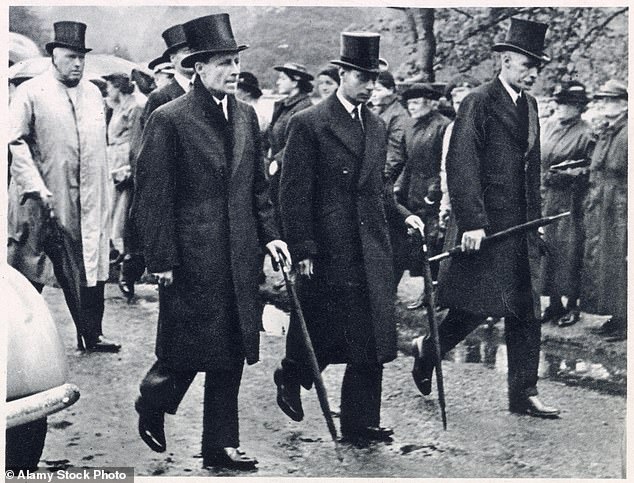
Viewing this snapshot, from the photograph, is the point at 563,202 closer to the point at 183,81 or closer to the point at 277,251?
the point at 277,251

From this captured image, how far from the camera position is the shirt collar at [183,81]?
17.2ft

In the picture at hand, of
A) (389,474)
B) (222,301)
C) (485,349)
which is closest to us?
(222,301)

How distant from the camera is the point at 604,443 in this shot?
536cm

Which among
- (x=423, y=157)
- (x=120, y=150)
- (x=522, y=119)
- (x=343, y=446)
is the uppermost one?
(x=522, y=119)

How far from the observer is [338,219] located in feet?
16.8

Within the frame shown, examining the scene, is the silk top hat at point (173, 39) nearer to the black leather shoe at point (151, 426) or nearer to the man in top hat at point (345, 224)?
the man in top hat at point (345, 224)

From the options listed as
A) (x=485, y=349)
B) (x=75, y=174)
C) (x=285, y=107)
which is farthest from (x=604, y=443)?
(x=75, y=174)

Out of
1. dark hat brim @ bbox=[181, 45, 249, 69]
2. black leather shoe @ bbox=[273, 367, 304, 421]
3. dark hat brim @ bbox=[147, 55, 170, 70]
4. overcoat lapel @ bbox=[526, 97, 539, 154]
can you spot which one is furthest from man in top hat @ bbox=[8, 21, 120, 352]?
overcoat lapel @ bbox=[526, 97, 539, 154]

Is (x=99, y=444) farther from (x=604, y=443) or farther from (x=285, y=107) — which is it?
(x=604, y=443)

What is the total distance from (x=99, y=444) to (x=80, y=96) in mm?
1796

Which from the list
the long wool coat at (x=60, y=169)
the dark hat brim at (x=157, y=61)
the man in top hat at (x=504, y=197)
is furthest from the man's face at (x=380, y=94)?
the long wool coat at (x=60, y=169)

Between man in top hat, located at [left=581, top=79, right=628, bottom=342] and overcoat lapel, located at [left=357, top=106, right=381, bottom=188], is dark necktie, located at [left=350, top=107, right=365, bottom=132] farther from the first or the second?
man in top hat, located at [left=581, top=79, right=628, bottom=342]

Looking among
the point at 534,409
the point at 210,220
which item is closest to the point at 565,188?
the point at 534,409

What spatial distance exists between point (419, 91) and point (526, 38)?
2.38 ft
